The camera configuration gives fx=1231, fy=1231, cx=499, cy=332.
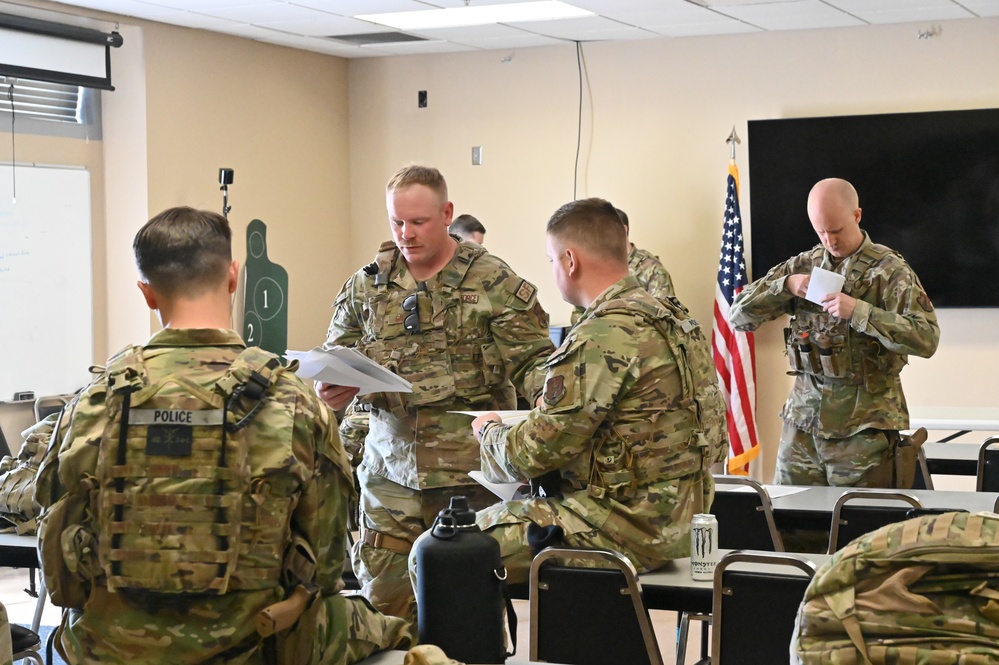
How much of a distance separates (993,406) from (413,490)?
495 centimetres

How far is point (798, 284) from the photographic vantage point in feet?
16.2

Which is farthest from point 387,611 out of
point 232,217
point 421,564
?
point 232,217

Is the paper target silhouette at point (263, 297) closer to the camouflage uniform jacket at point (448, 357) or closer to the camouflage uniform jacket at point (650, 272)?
the camouflage uniform jacket at point (650, 272)

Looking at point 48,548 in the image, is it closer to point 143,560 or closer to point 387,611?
point 143,560

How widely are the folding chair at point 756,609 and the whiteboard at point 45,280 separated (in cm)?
515

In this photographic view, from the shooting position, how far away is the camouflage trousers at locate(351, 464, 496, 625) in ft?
12.2

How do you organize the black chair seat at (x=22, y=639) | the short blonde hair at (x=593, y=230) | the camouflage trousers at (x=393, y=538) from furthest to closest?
the camouflage trousers at (x=393, y=538) < the black chair seat at (x=22, y=639) < the short blonde hair at (x=593, y=230)

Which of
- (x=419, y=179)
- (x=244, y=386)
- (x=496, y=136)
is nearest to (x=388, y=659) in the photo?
(x=244, y=386)

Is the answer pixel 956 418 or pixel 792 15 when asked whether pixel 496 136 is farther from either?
pixel 956 418

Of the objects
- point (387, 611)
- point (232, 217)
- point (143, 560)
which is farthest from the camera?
point (232, 217)

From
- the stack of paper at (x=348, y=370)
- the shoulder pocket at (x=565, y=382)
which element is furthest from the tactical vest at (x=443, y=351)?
the shoulder pocket at (x=565, y=382)

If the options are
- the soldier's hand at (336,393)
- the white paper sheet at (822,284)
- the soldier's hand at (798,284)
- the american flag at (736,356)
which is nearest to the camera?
the soldier's hand at (336,393)

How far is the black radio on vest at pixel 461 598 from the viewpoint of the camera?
8.48ft

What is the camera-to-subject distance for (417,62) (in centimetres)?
916
